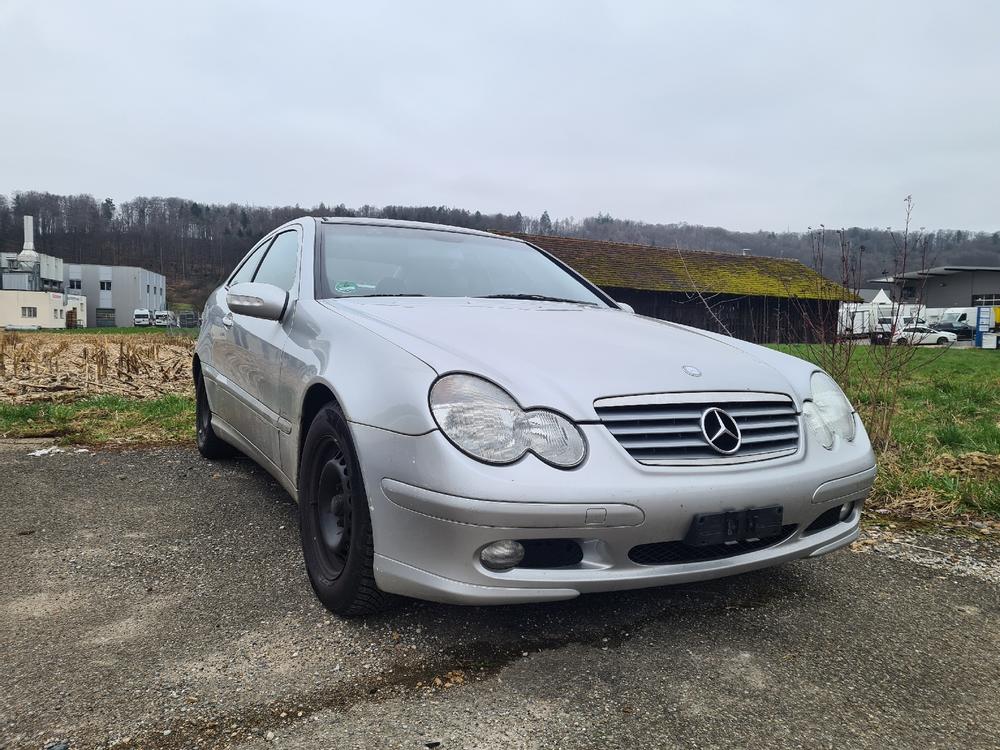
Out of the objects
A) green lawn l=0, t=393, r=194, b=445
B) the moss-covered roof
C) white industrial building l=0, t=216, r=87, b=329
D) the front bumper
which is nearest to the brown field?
green lawn l=0, t=393, r=194, b=445

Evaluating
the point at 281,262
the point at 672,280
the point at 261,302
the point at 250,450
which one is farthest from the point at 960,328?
the point at 261,302

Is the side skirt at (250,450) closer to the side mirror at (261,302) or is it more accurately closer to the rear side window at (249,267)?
the side mirror at (261,302)

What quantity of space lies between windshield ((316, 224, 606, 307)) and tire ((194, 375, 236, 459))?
1.80 metres

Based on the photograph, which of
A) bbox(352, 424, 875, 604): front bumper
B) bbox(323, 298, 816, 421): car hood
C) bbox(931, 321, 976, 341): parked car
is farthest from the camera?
bbox(931, 321, 976, 341): parked car

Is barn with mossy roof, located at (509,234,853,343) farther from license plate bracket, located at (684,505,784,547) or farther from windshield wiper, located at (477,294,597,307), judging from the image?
license plate bracket, located at (684,505,784,547)

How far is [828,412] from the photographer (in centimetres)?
251

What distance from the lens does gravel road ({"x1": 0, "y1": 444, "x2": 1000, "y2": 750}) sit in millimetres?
1738

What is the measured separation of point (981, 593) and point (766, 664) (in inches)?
49.3

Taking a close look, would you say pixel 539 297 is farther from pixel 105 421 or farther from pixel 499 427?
pixel 105 421

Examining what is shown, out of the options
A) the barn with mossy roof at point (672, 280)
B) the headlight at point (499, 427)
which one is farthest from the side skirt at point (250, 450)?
the barn with mossy roof at point (672, 280)

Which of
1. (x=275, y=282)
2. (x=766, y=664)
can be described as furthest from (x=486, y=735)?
(x=275, y=282)

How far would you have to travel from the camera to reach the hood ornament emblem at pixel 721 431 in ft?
6.84

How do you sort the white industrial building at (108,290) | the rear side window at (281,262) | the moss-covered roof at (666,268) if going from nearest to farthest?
the rear side window at (281,262) < the moss-covered roof at (666,268) < the white industrial building at (108,290)

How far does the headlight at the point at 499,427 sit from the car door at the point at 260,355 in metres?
1.20
